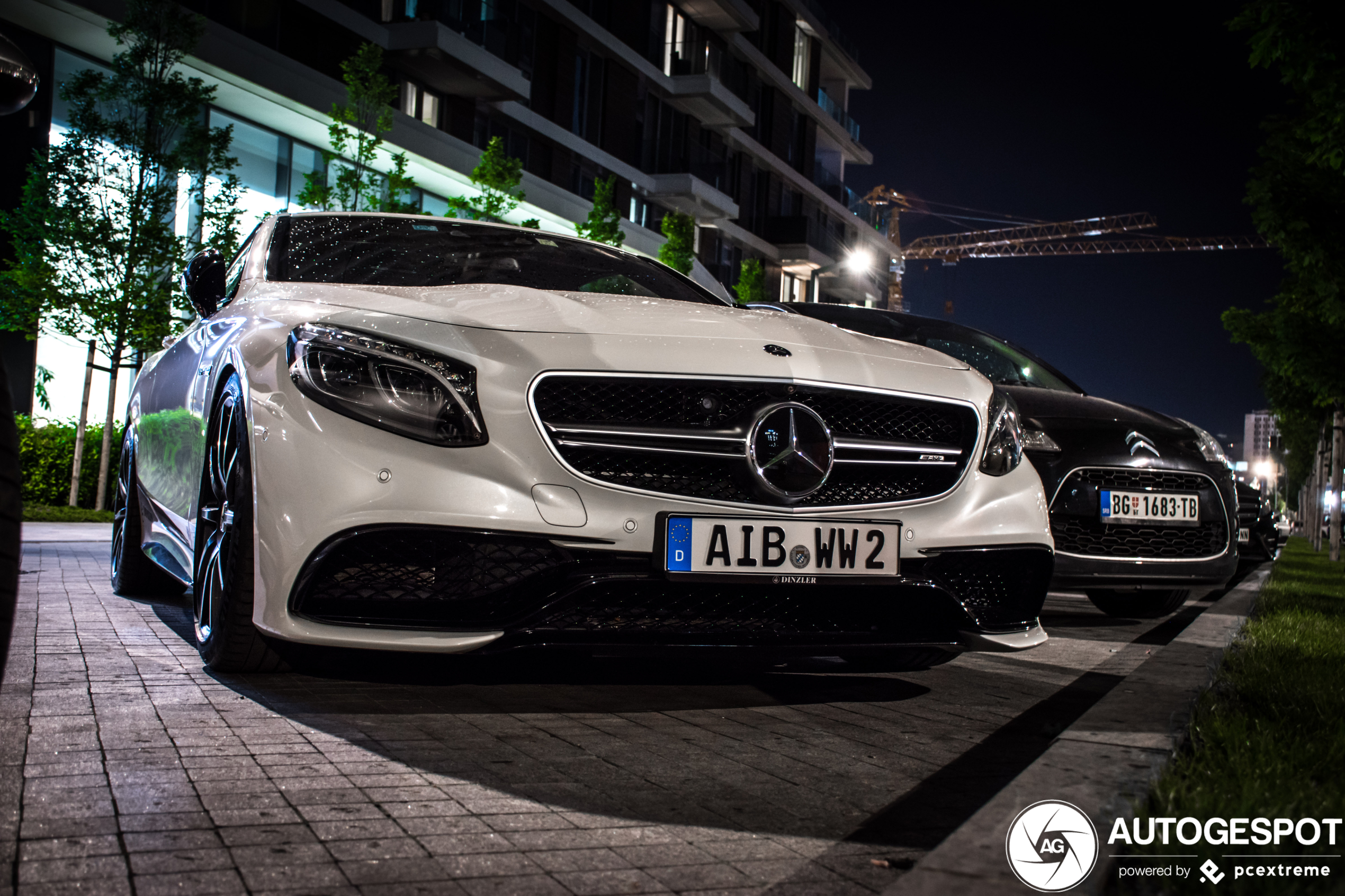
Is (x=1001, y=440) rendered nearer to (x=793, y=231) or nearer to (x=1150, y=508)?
(x=1150, y=508)

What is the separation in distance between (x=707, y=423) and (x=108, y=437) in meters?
13.0

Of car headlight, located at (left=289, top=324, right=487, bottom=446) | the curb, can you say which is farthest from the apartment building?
the curb

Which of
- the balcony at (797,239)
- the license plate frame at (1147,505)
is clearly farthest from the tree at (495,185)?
the balcony at (797,239)

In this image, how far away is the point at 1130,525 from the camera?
232 inches

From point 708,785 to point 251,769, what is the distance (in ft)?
3.16

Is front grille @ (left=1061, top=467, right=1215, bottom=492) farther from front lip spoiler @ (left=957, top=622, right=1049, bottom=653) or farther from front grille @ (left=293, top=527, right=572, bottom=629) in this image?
front grille @ (left=293, top=527, right=572, bottom=629)

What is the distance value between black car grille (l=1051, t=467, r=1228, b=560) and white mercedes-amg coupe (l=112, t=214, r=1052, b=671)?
2.02m

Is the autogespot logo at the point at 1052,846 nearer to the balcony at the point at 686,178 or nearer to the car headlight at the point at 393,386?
the car headlight at the point at 393,386

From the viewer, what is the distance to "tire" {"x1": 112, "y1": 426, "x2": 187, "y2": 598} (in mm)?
5621

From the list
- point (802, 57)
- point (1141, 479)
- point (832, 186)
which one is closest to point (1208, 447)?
point (1141, 479)

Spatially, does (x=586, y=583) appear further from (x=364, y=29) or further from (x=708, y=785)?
(x=364, y=29)

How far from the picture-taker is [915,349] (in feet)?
13.3

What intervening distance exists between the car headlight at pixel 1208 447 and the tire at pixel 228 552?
4743 millimetres

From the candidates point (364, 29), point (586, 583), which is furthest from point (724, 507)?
point (364, 29)
